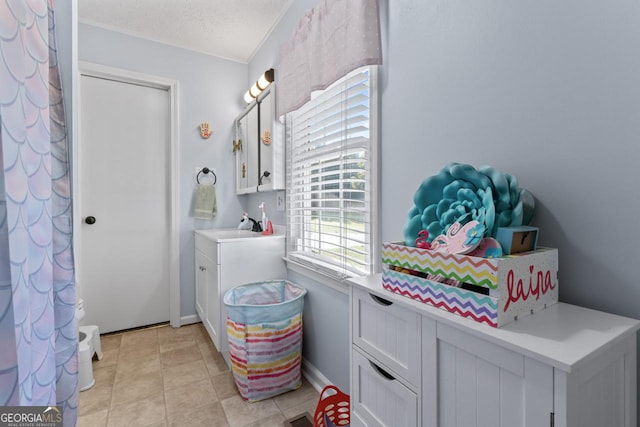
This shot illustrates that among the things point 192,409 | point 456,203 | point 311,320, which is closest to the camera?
point 456,203

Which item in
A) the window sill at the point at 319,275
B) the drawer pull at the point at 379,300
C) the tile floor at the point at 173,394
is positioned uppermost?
the drawer pull at the point at 379,300

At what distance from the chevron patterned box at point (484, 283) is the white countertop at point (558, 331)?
0.02 meters

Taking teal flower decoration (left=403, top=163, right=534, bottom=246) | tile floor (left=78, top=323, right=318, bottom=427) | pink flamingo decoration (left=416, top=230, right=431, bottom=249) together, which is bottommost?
tile floor (left=78, top=323, right=318, bottom=427)

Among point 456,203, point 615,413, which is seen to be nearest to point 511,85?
point 456,203

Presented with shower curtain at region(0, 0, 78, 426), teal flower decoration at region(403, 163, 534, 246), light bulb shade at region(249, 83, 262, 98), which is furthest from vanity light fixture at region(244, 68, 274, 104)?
teal flower decoration at region(403, 163, 534, 246)

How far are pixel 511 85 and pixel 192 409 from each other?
203 cm

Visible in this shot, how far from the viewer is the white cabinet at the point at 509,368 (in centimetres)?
51

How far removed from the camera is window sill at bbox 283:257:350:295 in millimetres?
1529

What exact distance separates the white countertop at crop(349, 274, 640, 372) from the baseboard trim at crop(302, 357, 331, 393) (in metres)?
A: 1.24

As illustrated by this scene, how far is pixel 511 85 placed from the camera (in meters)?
0.85

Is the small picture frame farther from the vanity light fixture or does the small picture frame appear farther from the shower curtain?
the vanity light fixture

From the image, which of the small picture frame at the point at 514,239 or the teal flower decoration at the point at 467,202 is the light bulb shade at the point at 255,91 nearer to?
the teal flower decoration at the point at 467,202

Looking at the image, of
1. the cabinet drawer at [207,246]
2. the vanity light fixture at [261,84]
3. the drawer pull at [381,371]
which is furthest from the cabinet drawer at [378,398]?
the vanity light fixture at [261,84]

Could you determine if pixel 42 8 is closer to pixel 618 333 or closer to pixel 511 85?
pixel 511 85
